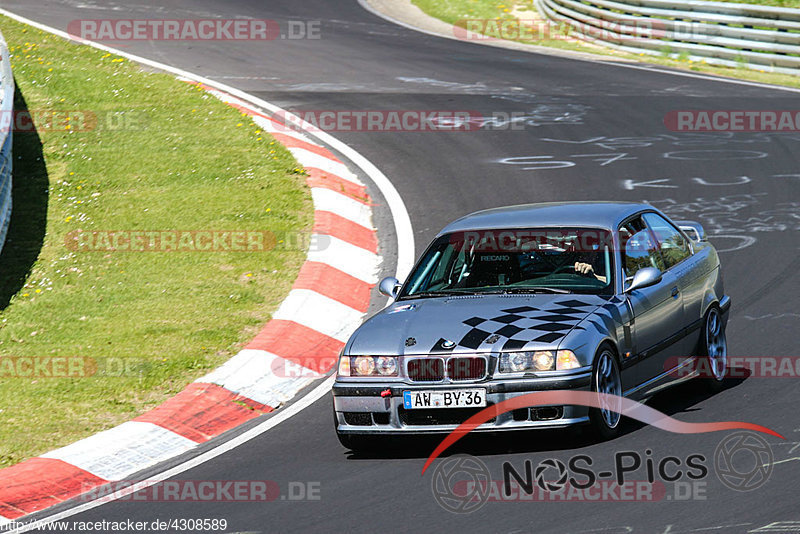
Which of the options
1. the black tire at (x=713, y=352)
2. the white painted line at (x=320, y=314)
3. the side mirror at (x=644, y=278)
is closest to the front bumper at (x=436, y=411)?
the side mirror at (x=644, y=278)

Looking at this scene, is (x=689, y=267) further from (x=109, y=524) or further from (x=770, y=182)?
(x=770, y=182)

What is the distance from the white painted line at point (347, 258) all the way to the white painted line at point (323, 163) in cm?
226

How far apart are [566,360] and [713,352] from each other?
2157 millimetres

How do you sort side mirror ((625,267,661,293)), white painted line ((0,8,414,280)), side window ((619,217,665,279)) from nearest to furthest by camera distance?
side mirror ((625,267,661,293)), side window ((619,217,665,279)), white painted line ((0,8,414,280))

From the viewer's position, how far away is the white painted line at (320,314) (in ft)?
34.5

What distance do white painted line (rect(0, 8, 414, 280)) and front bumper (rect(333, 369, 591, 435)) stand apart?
167 inches

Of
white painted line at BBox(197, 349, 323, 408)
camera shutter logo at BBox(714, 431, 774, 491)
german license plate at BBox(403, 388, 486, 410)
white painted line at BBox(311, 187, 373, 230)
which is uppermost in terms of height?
german license plate at BBox(403, 388, 486, 410)

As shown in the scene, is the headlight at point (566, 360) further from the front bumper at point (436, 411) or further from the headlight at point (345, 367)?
the headlight at point (345, 367)

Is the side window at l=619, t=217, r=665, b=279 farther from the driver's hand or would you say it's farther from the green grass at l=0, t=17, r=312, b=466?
the green grass at l=0, t=17, r=312, b=466

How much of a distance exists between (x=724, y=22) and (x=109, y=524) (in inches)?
743

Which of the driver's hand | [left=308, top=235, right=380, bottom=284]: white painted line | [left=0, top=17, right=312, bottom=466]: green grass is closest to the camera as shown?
the driver's hand

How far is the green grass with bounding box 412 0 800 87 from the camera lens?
21.5 meters

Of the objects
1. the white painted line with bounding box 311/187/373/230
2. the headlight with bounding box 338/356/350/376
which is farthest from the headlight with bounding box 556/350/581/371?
the white painted line with bounding box 311/187/373/230

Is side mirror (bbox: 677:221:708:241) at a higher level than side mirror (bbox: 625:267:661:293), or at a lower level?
lower
